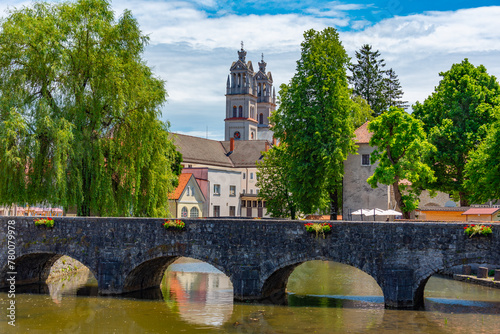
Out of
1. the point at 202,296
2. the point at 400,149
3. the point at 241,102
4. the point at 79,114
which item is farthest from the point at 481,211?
the point at 241,102

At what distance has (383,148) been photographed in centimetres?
4272

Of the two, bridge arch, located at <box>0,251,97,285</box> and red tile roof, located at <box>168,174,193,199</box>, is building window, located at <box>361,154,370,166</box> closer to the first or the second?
red tile roof, located at <box>168,174,193,199</box>

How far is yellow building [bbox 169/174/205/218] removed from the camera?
6438cm

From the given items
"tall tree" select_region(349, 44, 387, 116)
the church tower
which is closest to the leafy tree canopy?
"tall tree" select_region(349, 44, 387, 116)

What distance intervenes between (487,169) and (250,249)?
19969 mm

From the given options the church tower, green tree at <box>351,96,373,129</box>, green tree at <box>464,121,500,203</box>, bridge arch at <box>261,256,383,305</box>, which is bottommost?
bridge arch at <box>261,256,383,305</box>

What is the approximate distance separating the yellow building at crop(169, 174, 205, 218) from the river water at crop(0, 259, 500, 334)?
1241 inches

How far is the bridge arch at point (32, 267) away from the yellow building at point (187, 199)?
99.4 feet

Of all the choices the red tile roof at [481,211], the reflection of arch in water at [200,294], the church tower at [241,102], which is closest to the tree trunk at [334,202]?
the red tile roof at [481,211]

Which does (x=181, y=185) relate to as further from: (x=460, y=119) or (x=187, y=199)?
(x=460, y=119)

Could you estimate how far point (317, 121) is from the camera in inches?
1686

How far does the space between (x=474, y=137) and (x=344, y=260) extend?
2518 cm

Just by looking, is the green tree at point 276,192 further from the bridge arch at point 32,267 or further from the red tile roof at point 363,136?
the bridge arch at point 32,267

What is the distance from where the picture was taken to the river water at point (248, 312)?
21875mm
